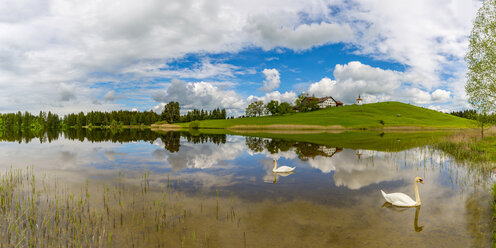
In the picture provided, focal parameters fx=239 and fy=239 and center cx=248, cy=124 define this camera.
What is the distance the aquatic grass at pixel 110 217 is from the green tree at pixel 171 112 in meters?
154

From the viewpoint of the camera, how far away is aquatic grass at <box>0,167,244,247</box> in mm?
7590

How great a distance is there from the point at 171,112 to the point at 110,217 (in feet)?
532

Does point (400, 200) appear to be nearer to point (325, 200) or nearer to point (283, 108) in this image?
point (325, 200)

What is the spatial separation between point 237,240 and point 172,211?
150 inches

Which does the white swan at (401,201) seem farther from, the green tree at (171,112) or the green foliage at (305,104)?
the green tree at (171,112)

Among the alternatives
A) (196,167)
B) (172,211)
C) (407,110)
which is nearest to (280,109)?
(407,110)

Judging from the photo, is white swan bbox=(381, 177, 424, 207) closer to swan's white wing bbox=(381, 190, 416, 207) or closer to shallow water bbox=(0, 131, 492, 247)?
swan's white wing bbox=(381, 190, 416, 207)

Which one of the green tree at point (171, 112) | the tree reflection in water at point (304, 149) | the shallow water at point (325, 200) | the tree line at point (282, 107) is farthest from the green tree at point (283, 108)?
the shallow water at point (325, 200)

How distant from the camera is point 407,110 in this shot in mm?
150500

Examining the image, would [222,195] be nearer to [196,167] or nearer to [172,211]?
[172,211]

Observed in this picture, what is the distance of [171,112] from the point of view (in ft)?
539

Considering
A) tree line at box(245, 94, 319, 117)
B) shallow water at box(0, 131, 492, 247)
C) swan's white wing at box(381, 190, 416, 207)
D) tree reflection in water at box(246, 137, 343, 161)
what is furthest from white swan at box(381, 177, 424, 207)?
tree line at box(245, 94, 319, 117)

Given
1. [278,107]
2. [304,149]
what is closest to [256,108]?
[278,107]

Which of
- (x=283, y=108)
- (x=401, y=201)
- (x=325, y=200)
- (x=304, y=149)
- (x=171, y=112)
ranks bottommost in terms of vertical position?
(x=325, y=200)
